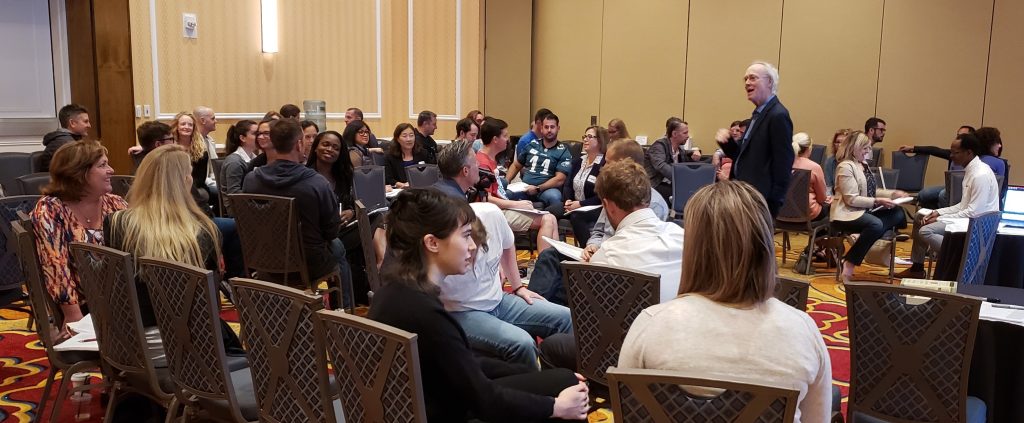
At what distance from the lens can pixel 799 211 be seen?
24.1 feet

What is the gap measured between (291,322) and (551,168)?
226 inches

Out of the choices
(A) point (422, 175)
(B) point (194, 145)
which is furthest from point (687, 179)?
(B) point (194, 145)

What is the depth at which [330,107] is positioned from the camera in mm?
11156

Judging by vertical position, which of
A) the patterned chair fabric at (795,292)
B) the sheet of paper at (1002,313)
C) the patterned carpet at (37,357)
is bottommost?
the patterned carpet at (37,357)

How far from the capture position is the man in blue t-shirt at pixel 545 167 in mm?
7684

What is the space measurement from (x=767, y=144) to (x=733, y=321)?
11.4ft

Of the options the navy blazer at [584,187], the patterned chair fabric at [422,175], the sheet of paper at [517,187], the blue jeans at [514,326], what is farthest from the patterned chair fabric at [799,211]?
the blue jeans at [514,326]

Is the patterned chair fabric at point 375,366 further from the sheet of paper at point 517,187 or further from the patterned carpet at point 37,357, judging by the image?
the sheet of paper at point 517,187

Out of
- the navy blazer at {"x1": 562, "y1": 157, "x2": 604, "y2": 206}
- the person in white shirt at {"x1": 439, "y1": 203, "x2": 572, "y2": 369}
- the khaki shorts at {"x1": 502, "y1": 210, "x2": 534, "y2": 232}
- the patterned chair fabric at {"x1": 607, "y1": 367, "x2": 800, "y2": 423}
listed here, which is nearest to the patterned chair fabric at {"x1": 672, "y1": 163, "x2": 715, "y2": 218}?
the navy blazer at {"x1": 562, "y1": 157, "x2": 604, "y2": 206}

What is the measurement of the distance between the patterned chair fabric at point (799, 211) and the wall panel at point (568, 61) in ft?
20.2

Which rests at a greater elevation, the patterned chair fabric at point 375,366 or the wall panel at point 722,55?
the wall panel at point 722,55

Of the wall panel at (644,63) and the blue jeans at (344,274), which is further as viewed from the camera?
the wall panel at (644,63)

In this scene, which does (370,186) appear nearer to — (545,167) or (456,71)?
(545,167)

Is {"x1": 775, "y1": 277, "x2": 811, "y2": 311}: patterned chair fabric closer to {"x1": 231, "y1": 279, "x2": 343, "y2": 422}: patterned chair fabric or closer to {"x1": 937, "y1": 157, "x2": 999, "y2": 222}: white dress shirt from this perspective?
{"x1": 231, "y1": 279, "x2": 343, "y2": 422}: patterned chair fabric
